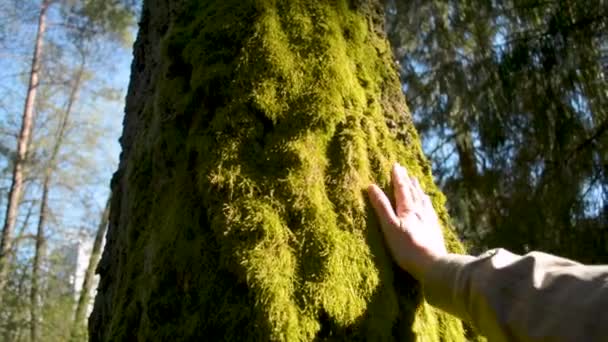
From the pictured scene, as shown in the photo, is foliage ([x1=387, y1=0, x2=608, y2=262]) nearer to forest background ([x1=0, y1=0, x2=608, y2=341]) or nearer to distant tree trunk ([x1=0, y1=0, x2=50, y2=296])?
forest background ([x1=0, y1=0, x2=608, y2=341])

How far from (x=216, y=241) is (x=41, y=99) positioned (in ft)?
32.3

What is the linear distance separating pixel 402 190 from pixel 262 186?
0.88 ft

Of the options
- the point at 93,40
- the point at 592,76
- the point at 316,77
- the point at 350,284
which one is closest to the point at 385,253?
the point at 350,284

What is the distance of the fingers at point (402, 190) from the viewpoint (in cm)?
102

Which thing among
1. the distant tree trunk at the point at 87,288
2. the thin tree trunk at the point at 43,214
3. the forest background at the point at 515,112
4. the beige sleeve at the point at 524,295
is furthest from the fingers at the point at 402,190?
the thin tree trunk at the point at 43,214

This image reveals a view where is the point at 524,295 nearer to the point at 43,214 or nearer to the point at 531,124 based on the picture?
the point at 531,124

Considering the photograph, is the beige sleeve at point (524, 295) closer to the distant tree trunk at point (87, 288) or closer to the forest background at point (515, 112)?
the forest background at point (515, 112)

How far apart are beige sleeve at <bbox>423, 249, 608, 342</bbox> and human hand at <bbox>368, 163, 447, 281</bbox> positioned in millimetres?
35

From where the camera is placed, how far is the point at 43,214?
915cm

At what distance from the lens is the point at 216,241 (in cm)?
93

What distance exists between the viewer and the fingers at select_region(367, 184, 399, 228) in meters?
0.99

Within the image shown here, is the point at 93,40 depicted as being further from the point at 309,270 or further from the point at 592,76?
the point at 309,270

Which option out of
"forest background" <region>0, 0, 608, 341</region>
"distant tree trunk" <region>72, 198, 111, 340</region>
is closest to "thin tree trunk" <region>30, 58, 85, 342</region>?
"distant tree trunk" <region>72, 198, 111, 340</region>

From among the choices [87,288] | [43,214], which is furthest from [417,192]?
[43,214]
